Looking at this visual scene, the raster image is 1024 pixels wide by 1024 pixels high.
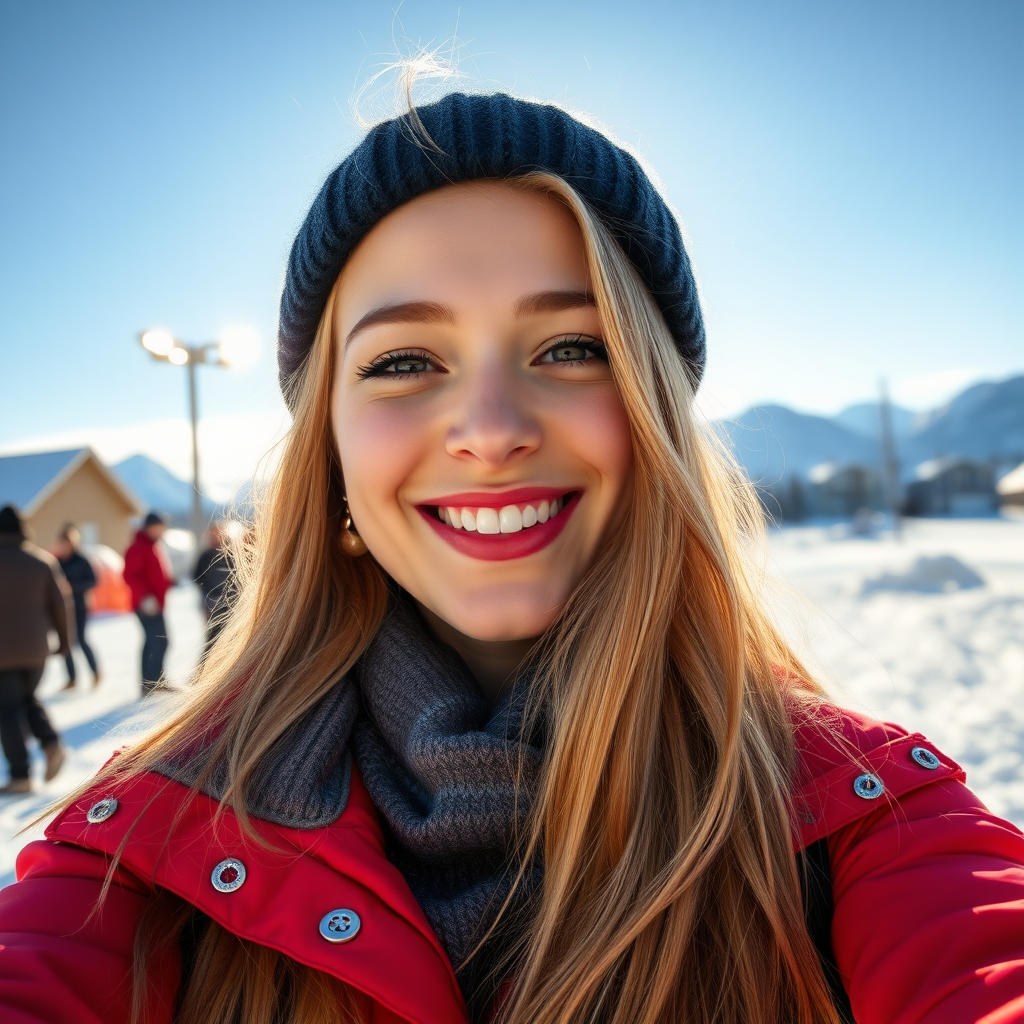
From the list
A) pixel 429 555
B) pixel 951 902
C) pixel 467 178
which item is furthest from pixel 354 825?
pixel 467 178

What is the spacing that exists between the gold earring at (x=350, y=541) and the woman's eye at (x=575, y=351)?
0.62m

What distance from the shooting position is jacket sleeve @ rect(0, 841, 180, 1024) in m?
0.95

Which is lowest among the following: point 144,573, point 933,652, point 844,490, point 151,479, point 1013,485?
point 151,479

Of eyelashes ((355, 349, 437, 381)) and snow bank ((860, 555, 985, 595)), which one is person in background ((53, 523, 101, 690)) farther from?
snow bank ((860, 555, 985, 595))

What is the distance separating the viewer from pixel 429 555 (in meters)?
1.40

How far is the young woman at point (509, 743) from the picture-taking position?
1.05 meters

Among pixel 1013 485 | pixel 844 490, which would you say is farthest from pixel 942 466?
pixel 1013 485

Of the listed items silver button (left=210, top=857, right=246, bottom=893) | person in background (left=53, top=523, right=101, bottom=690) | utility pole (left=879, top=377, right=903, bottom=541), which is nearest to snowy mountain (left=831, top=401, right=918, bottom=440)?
utility pole (left=879, top=377, right=903, bottom=541)

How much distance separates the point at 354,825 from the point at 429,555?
1.62 ft

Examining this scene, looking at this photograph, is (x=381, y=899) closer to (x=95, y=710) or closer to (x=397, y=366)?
(x=397, y=366)

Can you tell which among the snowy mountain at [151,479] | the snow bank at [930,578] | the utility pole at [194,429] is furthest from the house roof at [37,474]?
the snowy mountain at [151,479]

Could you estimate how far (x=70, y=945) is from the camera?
3.37ft

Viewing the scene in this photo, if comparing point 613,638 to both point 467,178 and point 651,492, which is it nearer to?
point 651,492

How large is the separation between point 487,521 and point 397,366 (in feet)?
1.17
